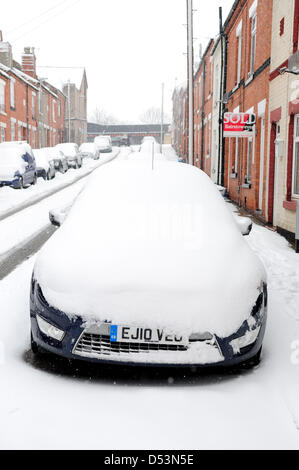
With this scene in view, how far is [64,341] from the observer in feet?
11.4

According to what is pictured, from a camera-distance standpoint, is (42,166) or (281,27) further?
(42,166)

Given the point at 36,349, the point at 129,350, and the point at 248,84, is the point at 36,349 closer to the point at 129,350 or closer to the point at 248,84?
the point at 129,350

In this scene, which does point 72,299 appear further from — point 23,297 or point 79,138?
point 79,138

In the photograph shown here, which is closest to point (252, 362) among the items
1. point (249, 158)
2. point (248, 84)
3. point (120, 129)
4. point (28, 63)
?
point (249, 158)

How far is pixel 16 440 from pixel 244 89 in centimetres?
1535

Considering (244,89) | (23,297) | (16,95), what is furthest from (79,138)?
(23,297)

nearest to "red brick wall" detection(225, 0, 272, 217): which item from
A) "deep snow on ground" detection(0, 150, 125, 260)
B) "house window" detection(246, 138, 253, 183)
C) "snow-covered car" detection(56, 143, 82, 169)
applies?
"house window" detection(246, 138, 253, 183)

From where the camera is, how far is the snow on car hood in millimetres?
3408

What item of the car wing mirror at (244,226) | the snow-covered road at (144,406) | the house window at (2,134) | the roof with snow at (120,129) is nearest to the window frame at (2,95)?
the house window at (2,134)

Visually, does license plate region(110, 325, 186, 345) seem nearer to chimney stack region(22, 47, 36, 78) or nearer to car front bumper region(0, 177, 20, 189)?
car front bumper region(0, 177, 20, 189)

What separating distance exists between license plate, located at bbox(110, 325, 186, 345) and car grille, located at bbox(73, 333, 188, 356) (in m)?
0.04

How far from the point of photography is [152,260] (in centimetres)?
376

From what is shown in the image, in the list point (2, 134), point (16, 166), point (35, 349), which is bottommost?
point (35, 349)

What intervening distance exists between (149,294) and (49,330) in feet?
2.53
